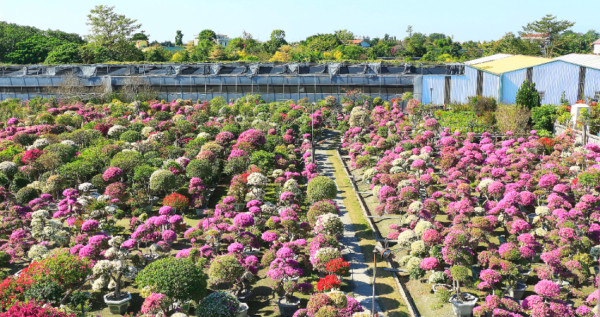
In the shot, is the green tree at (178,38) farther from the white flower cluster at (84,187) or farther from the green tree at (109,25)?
the white flower cluster at (84,187)

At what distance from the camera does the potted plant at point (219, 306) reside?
1812 centimetres

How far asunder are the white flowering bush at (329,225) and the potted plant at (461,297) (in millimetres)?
5983

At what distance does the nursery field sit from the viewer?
19516 millimetres

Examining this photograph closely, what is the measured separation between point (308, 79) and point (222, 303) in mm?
41748

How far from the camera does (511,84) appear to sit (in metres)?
45.1

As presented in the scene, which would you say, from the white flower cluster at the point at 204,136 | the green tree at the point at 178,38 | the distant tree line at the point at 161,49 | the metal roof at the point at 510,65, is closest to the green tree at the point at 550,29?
the distant tree line at the point at 161,49

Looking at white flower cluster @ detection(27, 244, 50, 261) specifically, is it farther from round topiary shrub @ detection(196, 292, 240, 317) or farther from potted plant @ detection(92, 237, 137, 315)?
round topiary shrub @ detection(196, 292, 240, 317)

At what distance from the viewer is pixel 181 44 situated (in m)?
158

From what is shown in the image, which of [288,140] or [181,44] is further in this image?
[181,44]

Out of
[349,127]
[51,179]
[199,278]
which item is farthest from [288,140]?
[199,278]

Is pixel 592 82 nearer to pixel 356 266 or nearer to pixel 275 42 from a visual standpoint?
pixel 356 266

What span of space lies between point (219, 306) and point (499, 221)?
13.8 meters

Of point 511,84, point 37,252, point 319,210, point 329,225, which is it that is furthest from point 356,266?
point 511,84

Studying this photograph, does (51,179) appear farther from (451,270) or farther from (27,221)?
(451,270)
